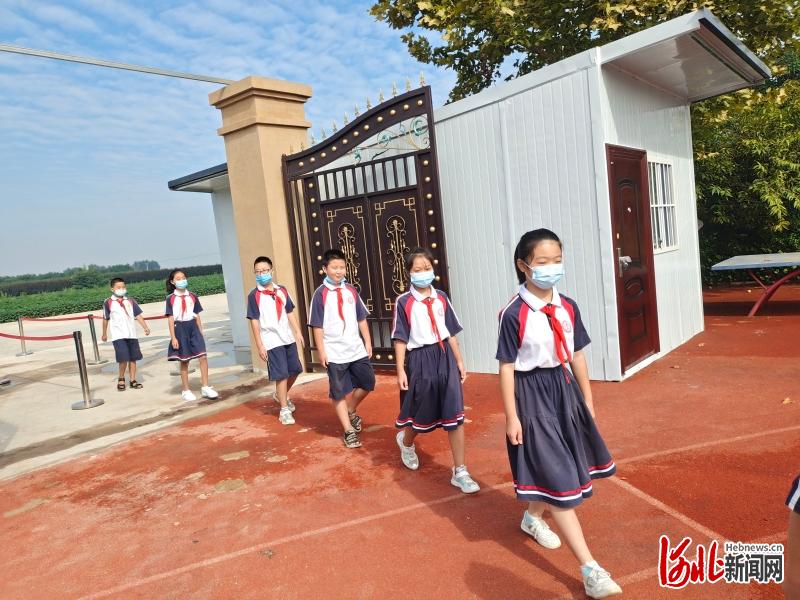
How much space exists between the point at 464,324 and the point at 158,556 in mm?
4293

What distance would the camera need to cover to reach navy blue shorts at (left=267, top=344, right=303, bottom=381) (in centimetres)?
570

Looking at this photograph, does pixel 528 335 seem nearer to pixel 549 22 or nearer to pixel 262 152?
pixel 262 152

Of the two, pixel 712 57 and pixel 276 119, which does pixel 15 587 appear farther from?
pixel 712 57

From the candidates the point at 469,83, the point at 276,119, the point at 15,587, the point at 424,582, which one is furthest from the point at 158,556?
the point at 469,83

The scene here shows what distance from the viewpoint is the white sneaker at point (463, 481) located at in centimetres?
366

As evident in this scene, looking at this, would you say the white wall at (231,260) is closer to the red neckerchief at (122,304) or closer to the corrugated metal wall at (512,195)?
the red neckerchief at (122,304)

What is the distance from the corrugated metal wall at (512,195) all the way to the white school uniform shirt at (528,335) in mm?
3234

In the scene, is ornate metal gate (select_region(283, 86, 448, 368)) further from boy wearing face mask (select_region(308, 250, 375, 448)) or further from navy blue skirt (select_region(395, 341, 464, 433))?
navy blue skirt (select_region(395, 341, 464, 433))

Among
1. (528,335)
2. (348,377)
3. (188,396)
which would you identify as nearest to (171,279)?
(188,396)

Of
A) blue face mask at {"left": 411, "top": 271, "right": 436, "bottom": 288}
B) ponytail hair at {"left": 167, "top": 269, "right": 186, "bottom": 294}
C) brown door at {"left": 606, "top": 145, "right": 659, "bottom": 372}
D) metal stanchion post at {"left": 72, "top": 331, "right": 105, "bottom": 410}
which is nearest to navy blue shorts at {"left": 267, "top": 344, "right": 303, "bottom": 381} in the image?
ponytail hair at {"left": 167, "top": 269, "right": 186, "bottom": 294}

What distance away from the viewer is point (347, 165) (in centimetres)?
711

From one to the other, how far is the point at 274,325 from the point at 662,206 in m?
4.72

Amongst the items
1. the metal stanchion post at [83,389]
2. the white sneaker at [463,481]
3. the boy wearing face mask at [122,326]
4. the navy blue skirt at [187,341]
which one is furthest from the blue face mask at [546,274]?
the boy wearing face mask at [122,326]

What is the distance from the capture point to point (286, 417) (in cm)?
563
